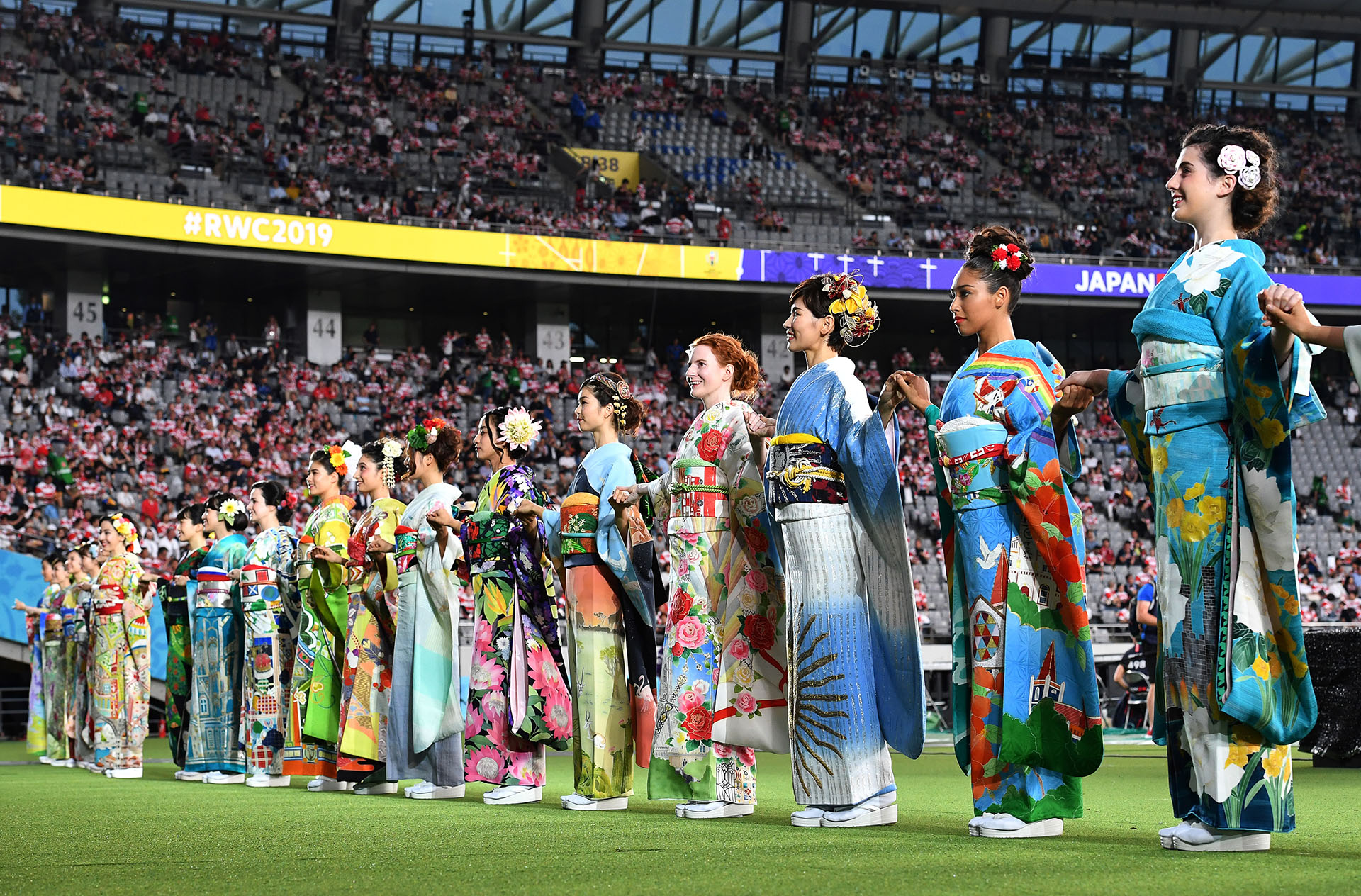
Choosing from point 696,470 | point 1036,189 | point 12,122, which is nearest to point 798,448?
point 696,470

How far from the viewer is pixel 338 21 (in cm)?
3023

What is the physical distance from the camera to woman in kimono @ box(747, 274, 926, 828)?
4.88m

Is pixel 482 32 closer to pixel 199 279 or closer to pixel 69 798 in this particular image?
pixel 199 279

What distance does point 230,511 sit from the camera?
9.62 metres

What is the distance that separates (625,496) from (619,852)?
1981 millimetres

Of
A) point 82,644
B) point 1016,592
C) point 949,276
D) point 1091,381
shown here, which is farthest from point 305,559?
point 949,276

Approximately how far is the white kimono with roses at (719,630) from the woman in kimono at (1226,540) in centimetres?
177

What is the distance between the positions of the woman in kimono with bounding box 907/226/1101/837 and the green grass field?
0.22 meters

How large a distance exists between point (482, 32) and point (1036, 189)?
12.1m

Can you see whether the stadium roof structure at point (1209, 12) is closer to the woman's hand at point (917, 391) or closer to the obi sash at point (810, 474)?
the obi sash at point (810, 474)

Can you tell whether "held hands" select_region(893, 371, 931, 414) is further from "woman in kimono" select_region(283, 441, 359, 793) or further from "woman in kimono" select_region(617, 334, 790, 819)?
"woman in kimono" select_region(283, 441, 359, 793)

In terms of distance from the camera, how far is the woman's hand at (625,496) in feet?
19.4

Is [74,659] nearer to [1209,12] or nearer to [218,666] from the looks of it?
[218,666]

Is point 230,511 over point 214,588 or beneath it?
over
